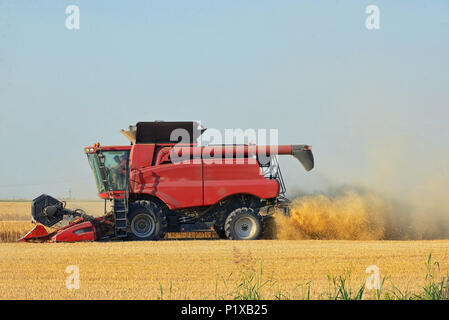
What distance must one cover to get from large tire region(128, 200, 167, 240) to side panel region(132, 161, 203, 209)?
14.0 inches

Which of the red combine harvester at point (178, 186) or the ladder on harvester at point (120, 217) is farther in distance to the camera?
the red combine harvester at point (178, 186)

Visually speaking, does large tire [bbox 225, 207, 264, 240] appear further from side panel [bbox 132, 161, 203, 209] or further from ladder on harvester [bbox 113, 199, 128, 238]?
ladder on harvester [bbox 113, 199, 128, 238]

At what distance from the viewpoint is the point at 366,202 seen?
17203 mm

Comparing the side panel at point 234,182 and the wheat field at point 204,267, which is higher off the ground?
the side panel at point 234,182

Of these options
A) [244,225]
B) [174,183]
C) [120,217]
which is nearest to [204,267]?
[120,217]

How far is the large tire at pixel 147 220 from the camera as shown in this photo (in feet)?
52.0

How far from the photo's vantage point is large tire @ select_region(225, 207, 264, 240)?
16.1 metres

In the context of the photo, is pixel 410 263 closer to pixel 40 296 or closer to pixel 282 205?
pixel 282 205

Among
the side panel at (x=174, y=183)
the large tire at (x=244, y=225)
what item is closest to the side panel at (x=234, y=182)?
the side panel at (x=174, y=183)

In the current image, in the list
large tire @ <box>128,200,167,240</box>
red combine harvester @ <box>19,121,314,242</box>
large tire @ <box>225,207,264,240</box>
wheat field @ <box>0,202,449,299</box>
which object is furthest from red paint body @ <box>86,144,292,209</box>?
wheat field @ <box>0,202,449,299</box>

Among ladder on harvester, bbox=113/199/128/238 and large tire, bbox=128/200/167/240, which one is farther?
large tire, bbox=128/200/167/240

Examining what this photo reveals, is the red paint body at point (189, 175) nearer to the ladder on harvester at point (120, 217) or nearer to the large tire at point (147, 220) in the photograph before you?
the large tire at point (147, 220)

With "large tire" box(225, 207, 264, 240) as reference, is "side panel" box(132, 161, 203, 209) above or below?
above
